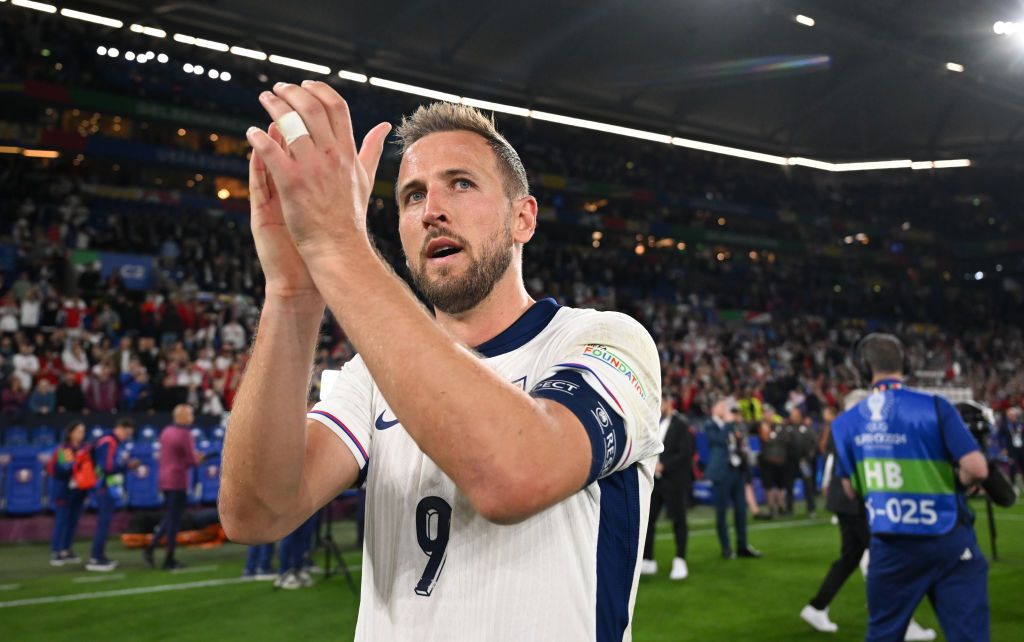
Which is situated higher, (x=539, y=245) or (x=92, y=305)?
(x=539, y=245)

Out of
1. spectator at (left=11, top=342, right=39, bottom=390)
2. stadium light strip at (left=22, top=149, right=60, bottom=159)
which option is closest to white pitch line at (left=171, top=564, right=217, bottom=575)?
spectator at (left=11, top=342, right=39, bottom=390)

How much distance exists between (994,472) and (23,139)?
2467 cm

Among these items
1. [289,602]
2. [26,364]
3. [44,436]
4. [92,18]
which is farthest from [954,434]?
[92,18]

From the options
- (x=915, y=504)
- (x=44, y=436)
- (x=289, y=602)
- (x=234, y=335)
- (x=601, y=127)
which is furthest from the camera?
(x=601, y=127)

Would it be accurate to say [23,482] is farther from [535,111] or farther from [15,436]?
[535,111]

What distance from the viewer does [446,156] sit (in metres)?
1.83

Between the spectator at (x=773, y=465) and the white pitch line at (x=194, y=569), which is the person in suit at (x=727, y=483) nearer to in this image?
the spectator at (x=773, y=465)

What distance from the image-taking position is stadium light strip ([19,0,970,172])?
22345 mm

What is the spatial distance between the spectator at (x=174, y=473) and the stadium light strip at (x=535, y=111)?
876cm

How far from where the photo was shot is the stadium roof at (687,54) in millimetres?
22891

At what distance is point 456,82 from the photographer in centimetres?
2673

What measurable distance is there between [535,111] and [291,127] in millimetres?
29548

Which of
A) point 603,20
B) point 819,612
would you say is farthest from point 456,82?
point 819,612

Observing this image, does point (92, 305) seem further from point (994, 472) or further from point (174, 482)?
point (994, 472)
